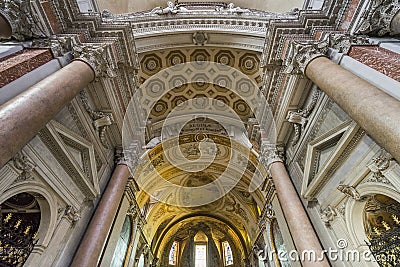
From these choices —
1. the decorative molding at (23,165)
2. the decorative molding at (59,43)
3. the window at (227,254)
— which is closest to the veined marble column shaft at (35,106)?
the decorative molding at (59,43)

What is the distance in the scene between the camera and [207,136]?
10.9 m

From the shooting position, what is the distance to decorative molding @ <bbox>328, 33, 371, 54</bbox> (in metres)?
4.75

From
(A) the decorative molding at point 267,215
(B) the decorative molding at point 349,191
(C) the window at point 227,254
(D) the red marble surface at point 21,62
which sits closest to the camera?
(D) the red marble surface at point 21,62

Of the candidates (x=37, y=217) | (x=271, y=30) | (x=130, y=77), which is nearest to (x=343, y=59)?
(x=271, y=30)

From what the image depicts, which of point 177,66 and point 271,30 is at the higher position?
point 177,66

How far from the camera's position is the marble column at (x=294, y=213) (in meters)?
4.68

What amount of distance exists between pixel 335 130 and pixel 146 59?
6581mm

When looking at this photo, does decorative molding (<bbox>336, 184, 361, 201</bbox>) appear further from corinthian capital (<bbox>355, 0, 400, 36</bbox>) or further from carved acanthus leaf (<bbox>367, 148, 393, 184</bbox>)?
corinthian capital (<bbox>355, 0, 400, 36</bbox>)

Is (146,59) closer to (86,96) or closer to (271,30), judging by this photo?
(86,96)

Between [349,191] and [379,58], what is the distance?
2.38 m

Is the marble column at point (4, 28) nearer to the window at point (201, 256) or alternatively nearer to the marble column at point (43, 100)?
the marble column at point (43, 100)

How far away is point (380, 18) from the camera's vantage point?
4645 millimetres

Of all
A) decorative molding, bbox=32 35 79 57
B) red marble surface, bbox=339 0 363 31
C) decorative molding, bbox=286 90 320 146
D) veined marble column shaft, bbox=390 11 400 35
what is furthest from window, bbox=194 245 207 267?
veined marble column shaft, bbox=390 11 400 35

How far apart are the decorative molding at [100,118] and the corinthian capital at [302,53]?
15.1 ft
